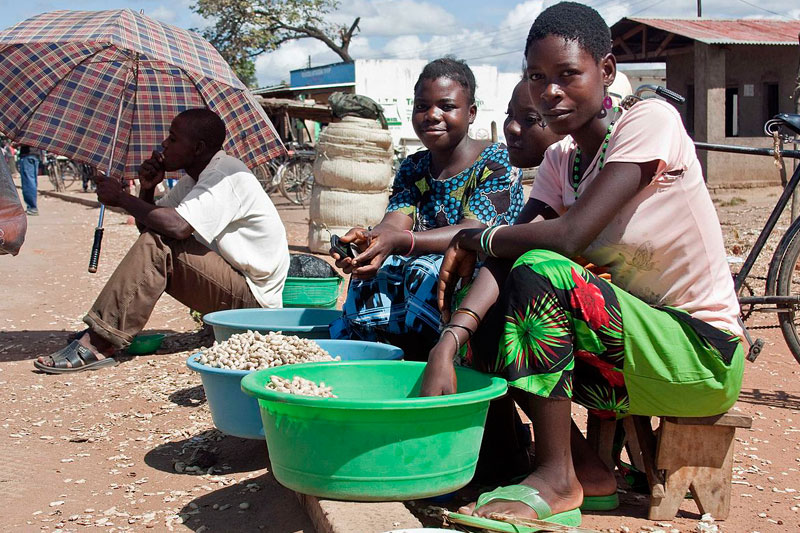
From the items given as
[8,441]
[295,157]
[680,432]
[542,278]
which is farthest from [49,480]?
[295,157]

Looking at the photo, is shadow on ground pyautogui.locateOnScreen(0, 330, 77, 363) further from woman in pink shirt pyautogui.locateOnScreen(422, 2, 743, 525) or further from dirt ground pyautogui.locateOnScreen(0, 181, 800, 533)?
woman in pink shirt pyautogui.locateOnScreen(422, 2, 743, 525)

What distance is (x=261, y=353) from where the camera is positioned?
2.91 meters

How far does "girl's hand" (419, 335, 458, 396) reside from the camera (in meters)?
2.19

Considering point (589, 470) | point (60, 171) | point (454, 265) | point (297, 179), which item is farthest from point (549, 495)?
point (60, 171)

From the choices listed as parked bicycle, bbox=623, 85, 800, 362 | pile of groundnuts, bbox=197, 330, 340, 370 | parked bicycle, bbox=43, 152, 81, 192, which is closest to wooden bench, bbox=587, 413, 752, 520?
pile of groundnuts, bbox=197, 330, 340, 370

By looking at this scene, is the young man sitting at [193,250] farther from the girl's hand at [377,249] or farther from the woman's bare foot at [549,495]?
the woman's bare foot at [549,495]

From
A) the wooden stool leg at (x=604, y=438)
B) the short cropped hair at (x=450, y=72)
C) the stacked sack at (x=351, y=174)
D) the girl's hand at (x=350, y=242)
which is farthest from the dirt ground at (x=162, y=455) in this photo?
the stacked sack at (x=351, y=174)

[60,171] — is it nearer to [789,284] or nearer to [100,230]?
[100,230]

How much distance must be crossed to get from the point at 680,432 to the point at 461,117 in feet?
5.02

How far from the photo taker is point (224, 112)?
498cm

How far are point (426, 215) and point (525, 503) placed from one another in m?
1.54

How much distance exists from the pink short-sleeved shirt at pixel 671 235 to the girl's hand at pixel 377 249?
890 mm

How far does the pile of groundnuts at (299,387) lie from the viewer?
2.37 m

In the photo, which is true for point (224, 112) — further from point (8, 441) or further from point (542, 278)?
point (542, 278)
